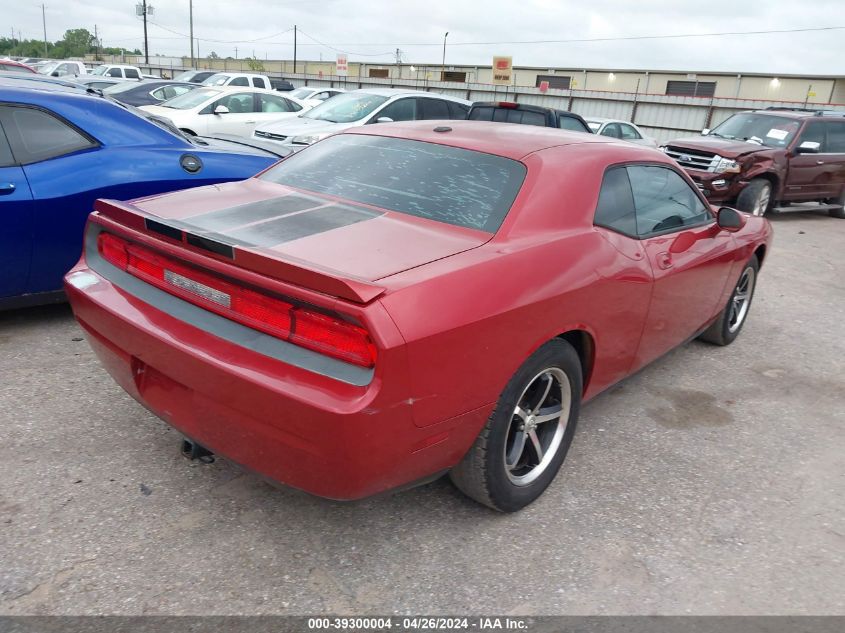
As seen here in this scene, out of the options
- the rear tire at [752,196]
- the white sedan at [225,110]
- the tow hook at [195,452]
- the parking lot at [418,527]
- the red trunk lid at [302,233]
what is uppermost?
the red trunk lid at [302,233]

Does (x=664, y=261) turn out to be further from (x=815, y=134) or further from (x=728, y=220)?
(x=815, y=134)

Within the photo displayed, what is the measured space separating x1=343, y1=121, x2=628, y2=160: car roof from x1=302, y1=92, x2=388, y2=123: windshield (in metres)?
6.98

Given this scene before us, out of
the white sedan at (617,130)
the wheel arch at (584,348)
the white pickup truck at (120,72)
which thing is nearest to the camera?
the wheel arch at (584,348)

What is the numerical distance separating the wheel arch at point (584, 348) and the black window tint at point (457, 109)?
27.9 feet

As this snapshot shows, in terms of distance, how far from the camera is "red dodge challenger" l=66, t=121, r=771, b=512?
2.07m

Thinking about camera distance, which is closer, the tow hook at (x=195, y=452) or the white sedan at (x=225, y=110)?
the tow hook at (x=195, y=452)

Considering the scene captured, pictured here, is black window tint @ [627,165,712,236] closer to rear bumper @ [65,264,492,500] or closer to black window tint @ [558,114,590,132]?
rear bumper @ [65,264,492,500]

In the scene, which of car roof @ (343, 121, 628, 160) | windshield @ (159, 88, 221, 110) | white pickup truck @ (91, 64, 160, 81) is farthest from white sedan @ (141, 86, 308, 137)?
white pickup truck @ (91, 64, 160, 81)

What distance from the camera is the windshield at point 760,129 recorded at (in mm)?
10719

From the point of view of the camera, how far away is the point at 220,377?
2.20 m

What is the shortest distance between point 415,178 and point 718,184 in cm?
811

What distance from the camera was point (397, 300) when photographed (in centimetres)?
207

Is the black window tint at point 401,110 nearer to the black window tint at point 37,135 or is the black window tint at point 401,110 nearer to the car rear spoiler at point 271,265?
the black window tint at point 37,135

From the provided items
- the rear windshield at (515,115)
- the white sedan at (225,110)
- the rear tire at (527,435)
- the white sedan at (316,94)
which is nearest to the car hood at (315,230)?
the rear tire at (527,435)
